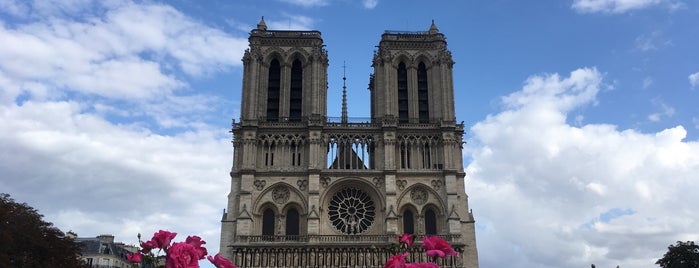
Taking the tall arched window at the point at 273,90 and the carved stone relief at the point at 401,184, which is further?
the tall arched window at the point at 273,90

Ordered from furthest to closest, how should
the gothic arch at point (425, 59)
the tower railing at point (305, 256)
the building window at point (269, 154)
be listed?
the gothic arch at point (425, 59), the building window at point (269, 154), the tower railing at point (305, 256)

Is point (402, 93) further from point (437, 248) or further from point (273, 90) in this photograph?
point (437, 248)

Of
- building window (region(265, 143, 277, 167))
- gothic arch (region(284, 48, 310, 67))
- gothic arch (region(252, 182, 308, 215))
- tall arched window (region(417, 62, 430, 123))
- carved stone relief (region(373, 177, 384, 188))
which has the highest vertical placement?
gothic arch (region(284, 48, 310, 67))

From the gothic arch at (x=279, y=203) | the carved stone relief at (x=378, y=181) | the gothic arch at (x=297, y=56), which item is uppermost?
the gothic arch at (x=297, y=56)

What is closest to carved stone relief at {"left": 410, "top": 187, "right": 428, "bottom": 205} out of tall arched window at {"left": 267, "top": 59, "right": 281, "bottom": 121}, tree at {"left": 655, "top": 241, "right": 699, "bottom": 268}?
tall arched window at {"left": 267, "top": 59, "right": 281, "bottom": 121}

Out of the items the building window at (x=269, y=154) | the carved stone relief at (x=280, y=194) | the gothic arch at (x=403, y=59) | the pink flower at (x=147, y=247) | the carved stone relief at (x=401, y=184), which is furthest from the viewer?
the gothic arch at (x=403, y=59)

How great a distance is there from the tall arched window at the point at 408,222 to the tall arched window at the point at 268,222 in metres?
10.7

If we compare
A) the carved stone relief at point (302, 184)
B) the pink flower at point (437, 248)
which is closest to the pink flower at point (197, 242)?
the pink flower at point (437, 248)

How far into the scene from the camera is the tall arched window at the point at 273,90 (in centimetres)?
5491

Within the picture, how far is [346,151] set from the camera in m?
52.9

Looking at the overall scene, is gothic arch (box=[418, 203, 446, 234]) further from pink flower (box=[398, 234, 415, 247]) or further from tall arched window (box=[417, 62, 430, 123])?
pink flower (box=[398, 234, 415, 247])

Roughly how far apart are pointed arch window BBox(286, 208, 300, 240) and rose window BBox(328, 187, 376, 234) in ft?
8.94

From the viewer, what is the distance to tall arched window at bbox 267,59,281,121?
5491cm

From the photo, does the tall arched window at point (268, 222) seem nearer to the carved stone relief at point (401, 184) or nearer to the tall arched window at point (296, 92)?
the tall arched window at point (296, 92)
